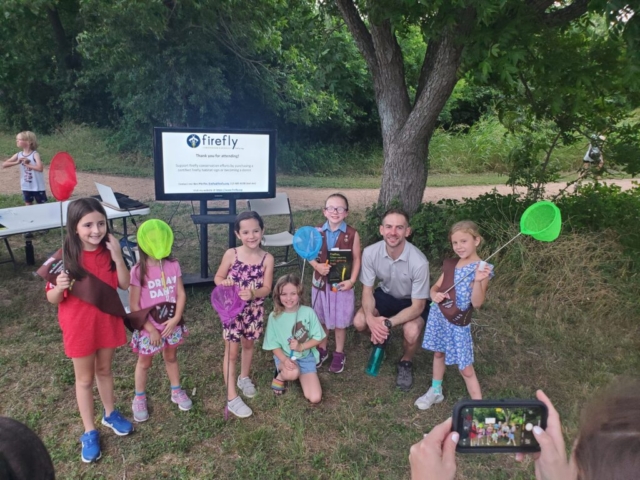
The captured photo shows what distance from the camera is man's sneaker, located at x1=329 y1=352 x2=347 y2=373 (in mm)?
3766

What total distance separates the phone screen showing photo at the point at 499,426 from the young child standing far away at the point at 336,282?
7.56ft

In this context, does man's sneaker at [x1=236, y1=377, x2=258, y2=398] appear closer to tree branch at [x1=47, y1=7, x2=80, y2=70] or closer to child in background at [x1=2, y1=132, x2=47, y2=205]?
child in background at [x1=2, y1=132, x2=47, y2=205]

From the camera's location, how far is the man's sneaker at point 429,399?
132 inches

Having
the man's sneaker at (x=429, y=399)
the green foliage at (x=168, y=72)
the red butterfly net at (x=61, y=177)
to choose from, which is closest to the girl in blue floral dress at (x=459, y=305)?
the man's sneaker at (x=429, y=399)

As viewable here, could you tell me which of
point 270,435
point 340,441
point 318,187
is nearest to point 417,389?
point 340,441

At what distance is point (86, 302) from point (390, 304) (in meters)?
2.20

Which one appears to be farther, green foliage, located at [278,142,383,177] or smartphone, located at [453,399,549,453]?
green foliage, located at [278,142,383,177]

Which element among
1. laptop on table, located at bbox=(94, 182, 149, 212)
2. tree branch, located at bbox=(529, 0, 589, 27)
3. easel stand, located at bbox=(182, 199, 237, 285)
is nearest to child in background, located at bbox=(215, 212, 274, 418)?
easel stand, located at bbox=(182, 199, 237, 285)

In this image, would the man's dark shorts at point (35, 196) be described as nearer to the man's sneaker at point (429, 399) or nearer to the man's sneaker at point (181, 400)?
the man's sneaker at point (181, 400)

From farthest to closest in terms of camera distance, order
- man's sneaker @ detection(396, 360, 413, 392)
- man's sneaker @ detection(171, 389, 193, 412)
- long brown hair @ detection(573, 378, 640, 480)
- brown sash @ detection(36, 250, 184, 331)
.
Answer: man's sneaker @ detection(396, 360, 413, 392)
man's sneaker @ detection(171, 389, 193, 412)
brown sash @ detection(36, 250, 184, 331)
long brown hair @ detection(573, 378, 640, 480)

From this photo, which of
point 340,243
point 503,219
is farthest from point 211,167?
point 503,219

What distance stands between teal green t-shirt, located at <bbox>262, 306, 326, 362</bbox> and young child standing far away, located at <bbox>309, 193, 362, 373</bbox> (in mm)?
249

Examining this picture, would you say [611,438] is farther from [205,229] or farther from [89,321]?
[205,229]

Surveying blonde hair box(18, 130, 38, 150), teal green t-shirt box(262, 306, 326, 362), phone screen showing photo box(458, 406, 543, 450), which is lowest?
teal green t-shirt box(262, 306, 326, 362)
